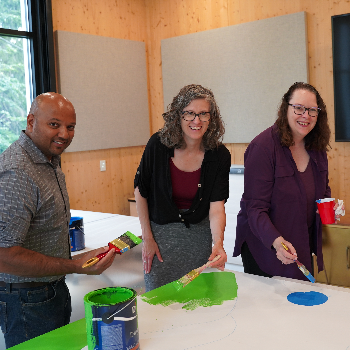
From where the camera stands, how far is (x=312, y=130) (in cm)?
202

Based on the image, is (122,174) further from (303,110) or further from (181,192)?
(303,110)

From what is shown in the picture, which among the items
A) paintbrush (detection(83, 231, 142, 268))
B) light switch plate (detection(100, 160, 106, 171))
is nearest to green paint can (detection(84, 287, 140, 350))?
paintbrush (detection(83, 231, 142, 268))

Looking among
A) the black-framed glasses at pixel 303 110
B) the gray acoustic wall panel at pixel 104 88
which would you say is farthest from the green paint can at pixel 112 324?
the gray acoustic wall panel at pixel 104 88

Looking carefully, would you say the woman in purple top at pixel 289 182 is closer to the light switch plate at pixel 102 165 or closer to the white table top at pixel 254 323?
the white table top at pixel 254 323

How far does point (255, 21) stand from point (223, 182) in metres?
2.84

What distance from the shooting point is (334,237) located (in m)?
3.32

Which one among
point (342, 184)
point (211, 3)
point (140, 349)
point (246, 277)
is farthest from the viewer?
point (211, 3)

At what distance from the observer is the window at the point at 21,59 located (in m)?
3.91

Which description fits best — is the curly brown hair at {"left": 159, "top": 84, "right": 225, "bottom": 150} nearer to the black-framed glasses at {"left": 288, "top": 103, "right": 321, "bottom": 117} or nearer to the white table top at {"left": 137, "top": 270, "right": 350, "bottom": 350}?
the black-framed glasses at {"left": 288, "top": 103, "right": 321, "bottom": 117}

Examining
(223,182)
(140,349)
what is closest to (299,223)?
(223,182)

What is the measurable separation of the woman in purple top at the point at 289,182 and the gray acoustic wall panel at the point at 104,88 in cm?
278

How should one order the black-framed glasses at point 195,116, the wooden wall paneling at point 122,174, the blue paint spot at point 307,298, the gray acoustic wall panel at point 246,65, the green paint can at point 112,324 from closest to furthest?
the green paint can at point 112,324, the blue paint spot at point 307,298, the black-framed glasses at point 195,116, the gray acoustic wall panel at point 246,65, the wooden wall paneling at point 122,174

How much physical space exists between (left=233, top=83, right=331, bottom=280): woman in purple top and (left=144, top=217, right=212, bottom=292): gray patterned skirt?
23 cm

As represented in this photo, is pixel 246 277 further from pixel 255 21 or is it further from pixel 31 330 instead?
pixel 255 21
